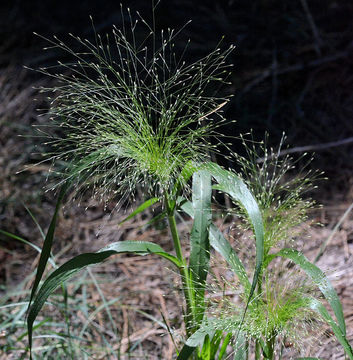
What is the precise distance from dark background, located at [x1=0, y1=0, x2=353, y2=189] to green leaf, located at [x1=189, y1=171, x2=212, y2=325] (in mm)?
1311

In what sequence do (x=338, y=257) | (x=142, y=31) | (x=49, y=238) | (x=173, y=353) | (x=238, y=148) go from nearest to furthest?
(x=49, y=238), (x=173, y=353), (x=338, y=257), (x=238, y=148), (x=142, y=31)

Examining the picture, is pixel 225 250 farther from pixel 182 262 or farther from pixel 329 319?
pixel 329 319

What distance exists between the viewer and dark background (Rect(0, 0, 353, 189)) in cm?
257

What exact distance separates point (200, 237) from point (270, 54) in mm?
1948

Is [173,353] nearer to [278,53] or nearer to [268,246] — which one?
[268,246]

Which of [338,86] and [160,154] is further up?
[338,86]

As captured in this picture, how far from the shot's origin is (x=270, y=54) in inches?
113

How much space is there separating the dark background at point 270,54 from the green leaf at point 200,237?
4.30ft

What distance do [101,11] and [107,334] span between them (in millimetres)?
1961

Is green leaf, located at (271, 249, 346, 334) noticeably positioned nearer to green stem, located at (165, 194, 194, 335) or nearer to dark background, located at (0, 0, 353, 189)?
green stem, located at (165, 194, 194, 335)

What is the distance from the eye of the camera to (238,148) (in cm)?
245

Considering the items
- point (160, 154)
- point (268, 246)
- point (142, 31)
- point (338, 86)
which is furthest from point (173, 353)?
point (142, 31)

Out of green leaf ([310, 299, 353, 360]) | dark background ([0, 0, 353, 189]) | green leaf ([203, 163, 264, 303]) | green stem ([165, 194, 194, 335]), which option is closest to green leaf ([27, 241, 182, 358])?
green stem ([165, 194, 194, 335])

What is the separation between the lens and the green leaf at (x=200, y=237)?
3.66 ft
